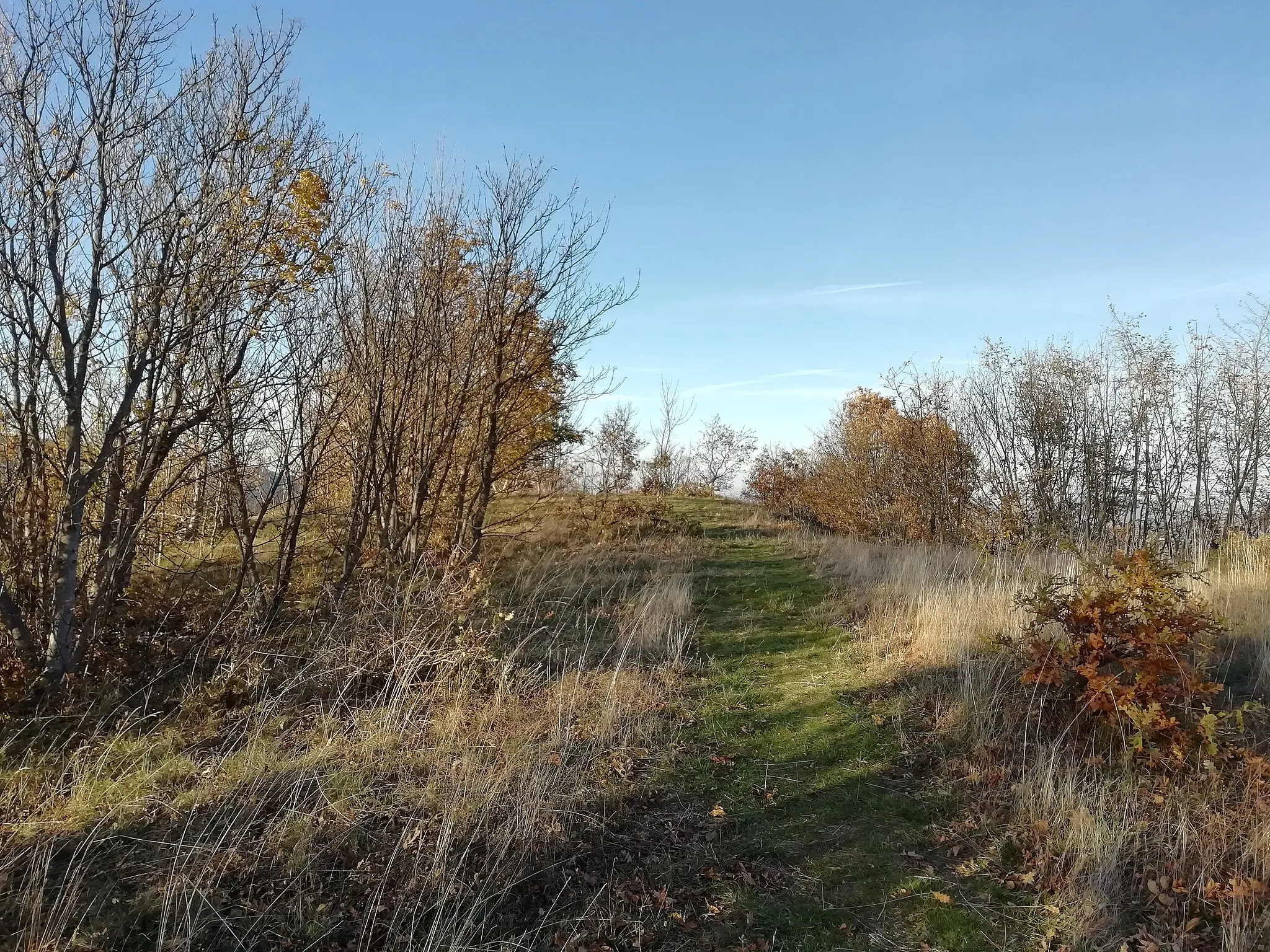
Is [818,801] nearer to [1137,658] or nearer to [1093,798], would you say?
[1093,798]

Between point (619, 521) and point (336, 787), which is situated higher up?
point (619, 521)

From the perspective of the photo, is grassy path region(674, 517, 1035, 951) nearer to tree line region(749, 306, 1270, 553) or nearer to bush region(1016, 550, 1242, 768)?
bush region(1016, 550, 1242, 768)

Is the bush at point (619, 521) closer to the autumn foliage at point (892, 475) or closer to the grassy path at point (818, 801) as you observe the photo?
the autumn foliage at point (892, 475)

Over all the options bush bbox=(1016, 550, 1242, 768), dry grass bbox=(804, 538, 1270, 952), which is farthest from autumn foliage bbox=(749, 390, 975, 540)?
bush bbox=(1016, 550, 1242, 768)

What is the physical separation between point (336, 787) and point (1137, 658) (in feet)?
14.4

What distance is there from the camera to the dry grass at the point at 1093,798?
2727mm

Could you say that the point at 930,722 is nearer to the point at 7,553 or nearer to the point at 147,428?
the point at 147,428

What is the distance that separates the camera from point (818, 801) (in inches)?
151

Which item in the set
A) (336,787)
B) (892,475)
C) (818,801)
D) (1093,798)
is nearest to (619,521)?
(892,475)

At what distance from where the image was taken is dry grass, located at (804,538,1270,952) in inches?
107

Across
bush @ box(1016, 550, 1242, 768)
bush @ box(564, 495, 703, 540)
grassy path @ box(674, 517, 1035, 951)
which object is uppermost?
bush @ box(564, 495, 703, 540)

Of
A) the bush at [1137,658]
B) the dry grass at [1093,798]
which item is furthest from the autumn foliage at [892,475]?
the bush at [1137,658]

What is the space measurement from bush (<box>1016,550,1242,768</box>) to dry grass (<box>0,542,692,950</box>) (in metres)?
2.51

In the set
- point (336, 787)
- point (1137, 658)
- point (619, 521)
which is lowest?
point (336, 787)
